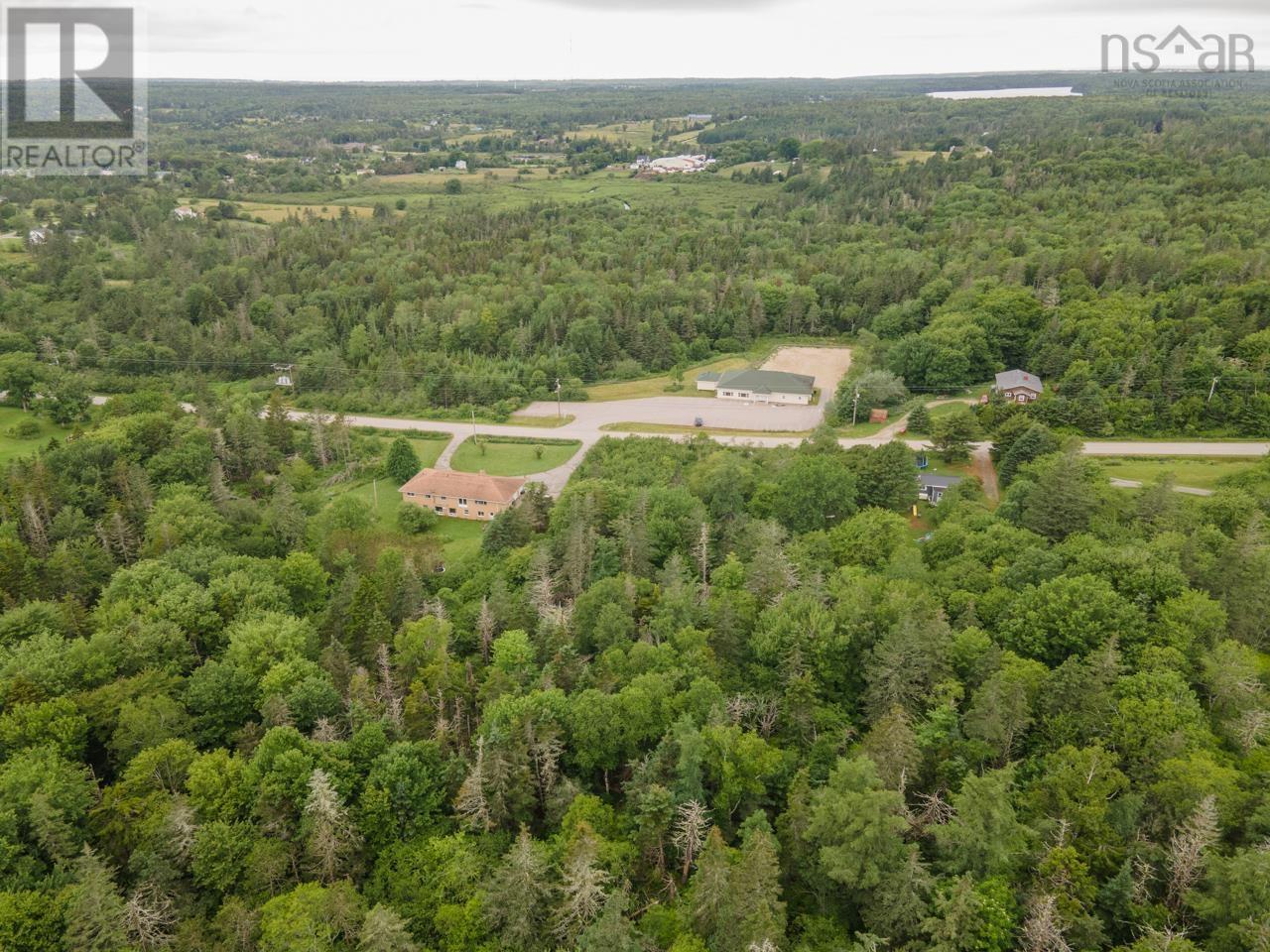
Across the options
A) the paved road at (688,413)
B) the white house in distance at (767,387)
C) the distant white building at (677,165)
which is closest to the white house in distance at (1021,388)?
the paved road at (688,413)

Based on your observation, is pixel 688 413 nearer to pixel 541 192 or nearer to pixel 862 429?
pixel 862 429

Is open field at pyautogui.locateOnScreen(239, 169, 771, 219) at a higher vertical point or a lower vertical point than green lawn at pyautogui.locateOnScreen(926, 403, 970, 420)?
higher

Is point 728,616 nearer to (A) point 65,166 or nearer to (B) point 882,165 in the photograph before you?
(B) point 882,165

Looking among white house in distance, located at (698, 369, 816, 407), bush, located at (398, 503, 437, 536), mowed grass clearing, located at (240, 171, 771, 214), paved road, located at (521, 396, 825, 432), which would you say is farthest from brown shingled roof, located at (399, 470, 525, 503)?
mowed grass clearing, located at (240, 171, 771, 214)

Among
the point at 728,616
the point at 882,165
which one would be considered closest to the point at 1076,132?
the point at 882,165

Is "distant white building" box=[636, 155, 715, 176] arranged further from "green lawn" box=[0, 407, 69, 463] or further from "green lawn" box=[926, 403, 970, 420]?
"green lawn" box=[0, 407, 69, 463]

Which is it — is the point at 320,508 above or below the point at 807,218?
below
